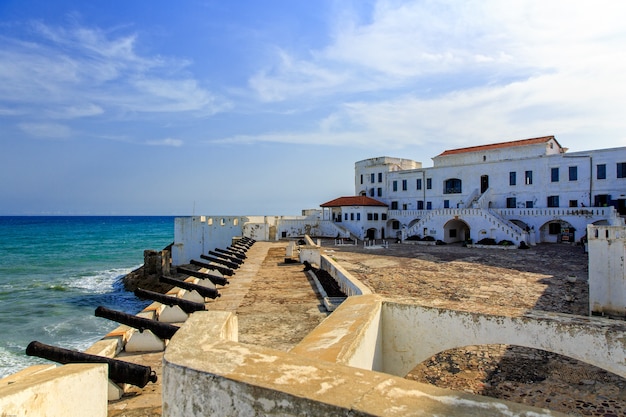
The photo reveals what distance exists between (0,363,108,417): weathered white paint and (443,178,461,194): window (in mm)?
38168

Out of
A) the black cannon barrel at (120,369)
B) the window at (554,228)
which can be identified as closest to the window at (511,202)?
the window at (554,228)

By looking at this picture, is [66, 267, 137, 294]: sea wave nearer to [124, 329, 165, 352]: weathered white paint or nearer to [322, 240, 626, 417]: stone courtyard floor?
[322, 240, 626, 417]: stone courtyard floor

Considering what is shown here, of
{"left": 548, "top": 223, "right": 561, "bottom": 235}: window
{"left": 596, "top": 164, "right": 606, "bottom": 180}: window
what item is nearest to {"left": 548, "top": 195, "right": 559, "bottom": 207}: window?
{"left": 548, "top": 223, "right": 561, "bottom": 235}: window

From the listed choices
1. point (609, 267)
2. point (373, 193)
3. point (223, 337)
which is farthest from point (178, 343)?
point (373, 193)

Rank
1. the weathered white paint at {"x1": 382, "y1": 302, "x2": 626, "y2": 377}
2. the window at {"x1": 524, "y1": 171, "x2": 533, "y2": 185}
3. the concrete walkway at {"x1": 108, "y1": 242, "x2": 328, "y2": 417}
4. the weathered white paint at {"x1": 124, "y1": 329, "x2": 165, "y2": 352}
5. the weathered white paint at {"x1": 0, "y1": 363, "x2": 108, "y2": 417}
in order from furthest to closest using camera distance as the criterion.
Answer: the window at {"x1": 524, "y1": 171, "x2": 533, "y2": 185} → the weathered white paint at {"x1": 124, "y1": 329, "x2": 165, "y2": 352} → the concrete walkway at {"x1": 108, "y1": 242, "x2": 328, "y2": 417} → the weathered white paint at {"x1": 382, "y1": 302, "x2": 626, "y2": 377} → the weathered white paint at {"x1": 0, "y1": 363, "x2": 108, "y2": 417}

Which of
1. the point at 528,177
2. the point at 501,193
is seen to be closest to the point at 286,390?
the point at 528,177

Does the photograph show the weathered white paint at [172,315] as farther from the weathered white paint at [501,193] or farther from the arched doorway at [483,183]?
the arched doorway at [483,183]

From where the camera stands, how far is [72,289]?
27578 millimetres

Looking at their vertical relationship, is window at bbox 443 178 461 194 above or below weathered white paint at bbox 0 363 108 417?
Result: above

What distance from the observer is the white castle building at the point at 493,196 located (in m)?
30.1

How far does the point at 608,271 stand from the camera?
11094mm

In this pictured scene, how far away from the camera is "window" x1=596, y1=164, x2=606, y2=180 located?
30.2 metres

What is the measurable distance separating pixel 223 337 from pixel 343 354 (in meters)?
1.12

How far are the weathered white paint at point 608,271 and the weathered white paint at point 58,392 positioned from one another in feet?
40.0
